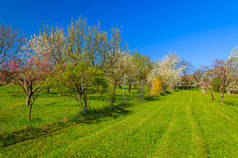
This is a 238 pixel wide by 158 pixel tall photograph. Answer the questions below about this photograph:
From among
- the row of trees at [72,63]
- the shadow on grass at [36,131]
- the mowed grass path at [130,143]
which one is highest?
the row of trees at [72,63]

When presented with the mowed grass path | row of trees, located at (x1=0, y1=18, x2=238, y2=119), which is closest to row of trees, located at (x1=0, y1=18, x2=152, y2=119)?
row of trees, located at (x1=0, y1=18, x2=238, y2=119)

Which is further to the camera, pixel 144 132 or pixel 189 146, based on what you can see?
pixel 144 132

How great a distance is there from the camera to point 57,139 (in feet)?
16.9

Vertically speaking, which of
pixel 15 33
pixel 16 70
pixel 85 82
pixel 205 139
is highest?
pixel 15 33

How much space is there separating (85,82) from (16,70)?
4324mm

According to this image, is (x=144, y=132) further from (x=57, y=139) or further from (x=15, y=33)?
(x=15, y=33)

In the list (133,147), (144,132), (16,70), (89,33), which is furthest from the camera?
(89,33)

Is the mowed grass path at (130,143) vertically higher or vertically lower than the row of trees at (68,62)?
lower

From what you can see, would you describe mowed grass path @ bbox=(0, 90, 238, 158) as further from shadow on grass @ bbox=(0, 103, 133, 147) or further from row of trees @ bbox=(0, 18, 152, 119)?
row of trees @ bbox=(0, 18, 152, 119)

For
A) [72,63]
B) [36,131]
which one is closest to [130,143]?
[36,131]

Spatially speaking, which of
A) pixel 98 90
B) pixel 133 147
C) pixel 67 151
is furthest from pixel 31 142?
pixel 98 90

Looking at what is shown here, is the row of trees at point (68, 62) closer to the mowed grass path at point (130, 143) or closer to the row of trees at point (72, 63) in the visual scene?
the row of trees at point (72, 63)

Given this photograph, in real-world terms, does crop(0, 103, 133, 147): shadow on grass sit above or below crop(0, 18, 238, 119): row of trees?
below

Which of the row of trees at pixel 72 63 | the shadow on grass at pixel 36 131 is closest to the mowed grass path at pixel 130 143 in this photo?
the shadow on grass at pixel 36 131
